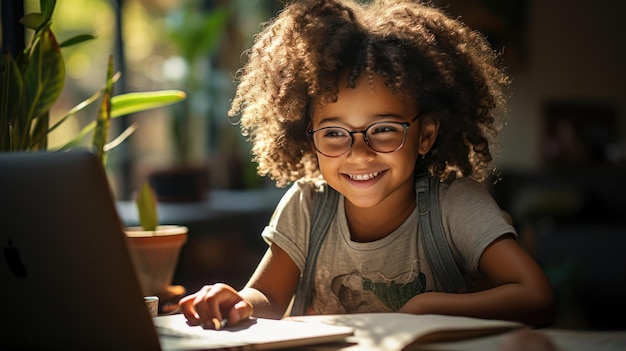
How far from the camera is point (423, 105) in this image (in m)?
1.39

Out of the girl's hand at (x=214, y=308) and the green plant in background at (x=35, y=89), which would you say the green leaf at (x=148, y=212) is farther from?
the girl's hand at (x=214, y=308)

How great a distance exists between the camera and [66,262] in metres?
0.77

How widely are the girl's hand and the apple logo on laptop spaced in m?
0.27

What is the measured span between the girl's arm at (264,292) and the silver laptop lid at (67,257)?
256mm

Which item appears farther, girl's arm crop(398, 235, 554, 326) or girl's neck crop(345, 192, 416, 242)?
girl's neck crop(345, 192, 416, 242)

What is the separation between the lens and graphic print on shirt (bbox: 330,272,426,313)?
1.38m

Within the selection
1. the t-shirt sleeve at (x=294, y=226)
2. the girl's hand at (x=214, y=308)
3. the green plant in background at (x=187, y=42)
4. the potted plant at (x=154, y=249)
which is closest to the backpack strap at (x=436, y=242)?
the t-shirt sleeve at (x=294, y=226)

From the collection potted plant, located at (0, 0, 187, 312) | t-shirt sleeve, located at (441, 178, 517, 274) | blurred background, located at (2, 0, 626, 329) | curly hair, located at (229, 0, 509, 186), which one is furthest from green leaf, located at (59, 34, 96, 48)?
blurred background, located at (2, 0, 626, 329)

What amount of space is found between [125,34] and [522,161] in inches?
135

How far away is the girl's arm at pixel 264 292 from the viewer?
1046 mm

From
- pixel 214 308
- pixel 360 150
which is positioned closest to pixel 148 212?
pixel 360 150

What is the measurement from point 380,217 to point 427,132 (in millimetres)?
183

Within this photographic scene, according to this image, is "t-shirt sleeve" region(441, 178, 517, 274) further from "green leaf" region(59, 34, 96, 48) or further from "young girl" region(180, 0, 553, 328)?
Answer: "green leaf" region(59, 34, 96, 48)

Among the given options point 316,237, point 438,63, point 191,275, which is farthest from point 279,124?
point 191,275
